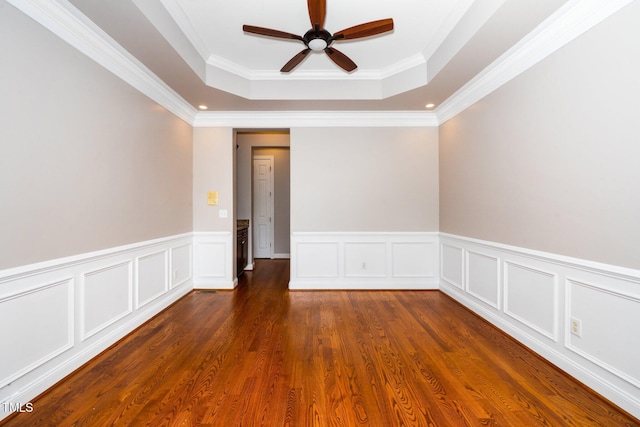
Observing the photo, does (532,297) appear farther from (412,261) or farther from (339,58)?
(339,58)

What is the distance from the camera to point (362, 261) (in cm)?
427

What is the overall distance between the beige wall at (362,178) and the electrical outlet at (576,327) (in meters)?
2.28

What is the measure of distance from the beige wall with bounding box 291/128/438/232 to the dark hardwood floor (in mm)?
1484

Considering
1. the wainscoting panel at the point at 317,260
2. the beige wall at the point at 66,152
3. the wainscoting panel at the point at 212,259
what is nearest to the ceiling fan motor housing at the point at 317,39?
the beige wall at the point at 66,152

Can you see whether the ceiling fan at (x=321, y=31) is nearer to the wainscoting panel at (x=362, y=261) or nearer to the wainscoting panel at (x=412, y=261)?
the wainscoting panel at (x=362, y=261)

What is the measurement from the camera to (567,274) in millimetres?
2123

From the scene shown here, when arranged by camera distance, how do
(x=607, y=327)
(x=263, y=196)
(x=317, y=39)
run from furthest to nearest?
(x=263, y=196), (x=317, y=39), (x=607, y=327)

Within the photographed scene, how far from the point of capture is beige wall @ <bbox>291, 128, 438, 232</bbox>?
4246 mm

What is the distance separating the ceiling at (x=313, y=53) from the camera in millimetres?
2217

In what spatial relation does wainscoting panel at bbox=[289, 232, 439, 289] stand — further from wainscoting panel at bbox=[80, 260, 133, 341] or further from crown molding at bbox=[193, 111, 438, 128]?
wainscoting panel at bbox=[80, 260, 133, 341]

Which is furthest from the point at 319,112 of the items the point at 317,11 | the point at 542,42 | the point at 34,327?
the point at 34,327

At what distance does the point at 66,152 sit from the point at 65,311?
1.18m

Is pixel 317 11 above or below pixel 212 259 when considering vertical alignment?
above

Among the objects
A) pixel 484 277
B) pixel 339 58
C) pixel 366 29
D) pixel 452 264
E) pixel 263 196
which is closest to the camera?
pixel 366 29
